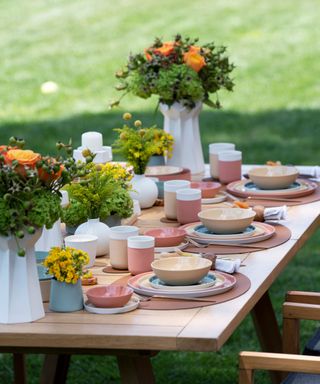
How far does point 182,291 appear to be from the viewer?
3012 mm

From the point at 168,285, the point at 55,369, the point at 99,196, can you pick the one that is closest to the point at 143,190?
the point at 99,196

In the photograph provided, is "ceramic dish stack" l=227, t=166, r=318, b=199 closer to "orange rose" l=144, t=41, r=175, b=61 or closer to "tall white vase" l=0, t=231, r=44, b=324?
"orange rose" l=144, t=41, r=175, b=61

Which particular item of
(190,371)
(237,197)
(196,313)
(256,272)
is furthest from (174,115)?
(196,313)

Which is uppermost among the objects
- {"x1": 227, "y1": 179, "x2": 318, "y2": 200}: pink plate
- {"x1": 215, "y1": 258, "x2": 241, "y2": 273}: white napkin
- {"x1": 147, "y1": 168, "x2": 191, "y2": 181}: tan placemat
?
{"x1": 147, "y1": 168, "x2": 191, "y2": 181}: tan placemat

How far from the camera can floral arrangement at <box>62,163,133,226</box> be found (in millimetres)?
Answer: 3498

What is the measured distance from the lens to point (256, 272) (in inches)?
127

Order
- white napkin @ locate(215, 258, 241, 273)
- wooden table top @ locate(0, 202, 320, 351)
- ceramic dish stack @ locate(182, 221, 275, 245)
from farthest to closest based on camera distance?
ceramic dish stack @ locate(182, 221, 275, 245), white napkin @ locate(215, 258, 241, 273), wooden table top @ locate(0, 202, 320, 351)

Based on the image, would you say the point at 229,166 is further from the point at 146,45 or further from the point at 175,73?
the point at 146,45

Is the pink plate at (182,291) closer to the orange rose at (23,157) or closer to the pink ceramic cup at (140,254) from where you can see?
the pink ceramic cup at (140,254)

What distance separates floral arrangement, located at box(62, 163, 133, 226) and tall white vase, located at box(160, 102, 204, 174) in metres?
0.98

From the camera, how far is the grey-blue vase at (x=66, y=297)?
292 centimetres

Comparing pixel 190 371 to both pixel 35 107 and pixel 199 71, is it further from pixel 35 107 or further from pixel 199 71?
pixel 35 107

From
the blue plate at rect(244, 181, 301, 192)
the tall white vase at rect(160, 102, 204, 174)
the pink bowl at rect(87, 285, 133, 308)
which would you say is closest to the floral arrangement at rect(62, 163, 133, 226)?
the pink bowl at rect(87, 285, 133, 308)

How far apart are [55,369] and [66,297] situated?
57.1 inches
